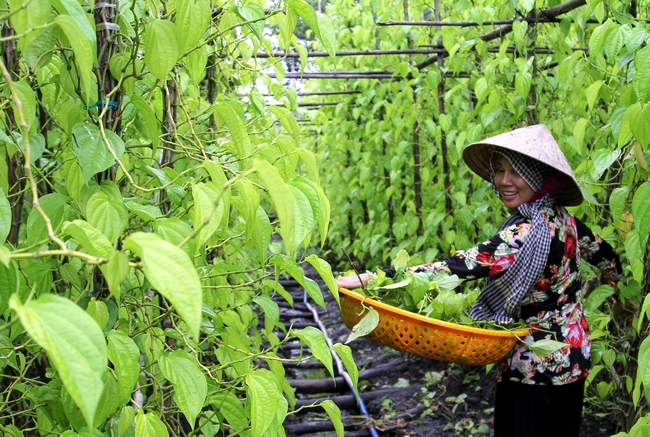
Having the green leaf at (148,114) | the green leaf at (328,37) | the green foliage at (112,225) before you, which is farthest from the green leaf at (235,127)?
the green leaf at (328,37)

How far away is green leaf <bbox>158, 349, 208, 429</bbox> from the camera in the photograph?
102cm

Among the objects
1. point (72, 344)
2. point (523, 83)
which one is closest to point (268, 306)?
point (72, 344)

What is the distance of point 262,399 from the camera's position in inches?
41.1

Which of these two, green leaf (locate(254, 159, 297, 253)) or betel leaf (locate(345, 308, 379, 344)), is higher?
green leaf (locate(254, 159, 297, 253))

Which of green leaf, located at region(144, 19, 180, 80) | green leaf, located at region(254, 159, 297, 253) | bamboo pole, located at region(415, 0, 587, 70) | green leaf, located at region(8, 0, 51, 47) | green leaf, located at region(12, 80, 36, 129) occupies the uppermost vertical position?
bamboo pole, located at region(415, 0, 587, 70)

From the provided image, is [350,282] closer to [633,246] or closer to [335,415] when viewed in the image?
[335,415]

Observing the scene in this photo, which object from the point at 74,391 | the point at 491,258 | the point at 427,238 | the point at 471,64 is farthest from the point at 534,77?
the point at 74,391

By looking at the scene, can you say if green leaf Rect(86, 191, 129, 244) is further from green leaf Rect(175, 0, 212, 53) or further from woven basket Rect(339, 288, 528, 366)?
woven basket Rect(339, 288, 528, 366)

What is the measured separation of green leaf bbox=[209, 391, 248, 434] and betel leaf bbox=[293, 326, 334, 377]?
22 cm

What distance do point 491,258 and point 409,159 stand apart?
8.54ft

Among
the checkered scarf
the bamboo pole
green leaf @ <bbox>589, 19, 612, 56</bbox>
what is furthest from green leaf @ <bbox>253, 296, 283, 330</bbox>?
the bamboo pole

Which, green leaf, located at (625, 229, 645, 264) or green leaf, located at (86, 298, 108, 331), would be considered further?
green leaf, located at (625, 229, 645, 264)

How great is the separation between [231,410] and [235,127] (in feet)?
1.93

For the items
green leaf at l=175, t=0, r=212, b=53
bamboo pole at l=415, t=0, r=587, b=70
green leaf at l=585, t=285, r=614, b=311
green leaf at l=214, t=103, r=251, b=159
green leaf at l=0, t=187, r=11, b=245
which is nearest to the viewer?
green leaf at l=0, t=187, r=11, b=245
